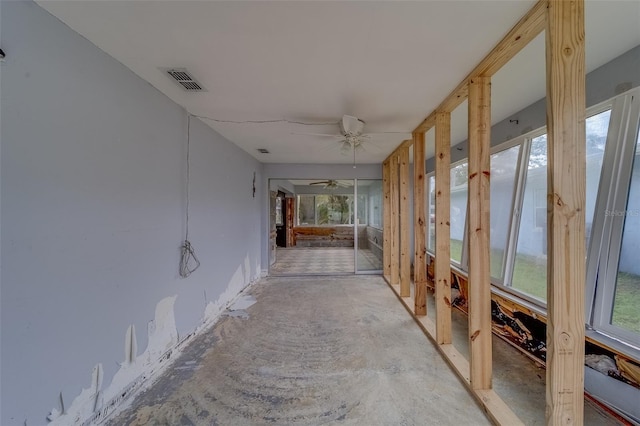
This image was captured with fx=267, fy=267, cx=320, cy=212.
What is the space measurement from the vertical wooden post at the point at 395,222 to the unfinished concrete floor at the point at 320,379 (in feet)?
4.74

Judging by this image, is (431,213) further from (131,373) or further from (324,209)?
(324,209)

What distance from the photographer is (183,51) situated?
1.75 meters

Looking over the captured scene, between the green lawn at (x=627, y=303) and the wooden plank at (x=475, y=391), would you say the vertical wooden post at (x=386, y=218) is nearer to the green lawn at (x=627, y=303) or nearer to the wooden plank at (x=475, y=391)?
the wooden plank at (x=475, y=391)

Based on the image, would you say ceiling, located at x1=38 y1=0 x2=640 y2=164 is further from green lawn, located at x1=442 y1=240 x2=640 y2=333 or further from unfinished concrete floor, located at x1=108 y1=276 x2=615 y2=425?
unfinished concrete floor, located at x1=108 y1=276 x2=615 y2=425

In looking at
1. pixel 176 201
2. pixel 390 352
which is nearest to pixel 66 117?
pixel 176 201

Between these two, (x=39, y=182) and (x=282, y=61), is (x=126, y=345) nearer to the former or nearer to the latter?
(x=39, y=182)

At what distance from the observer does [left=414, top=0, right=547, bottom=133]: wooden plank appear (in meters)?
1.41

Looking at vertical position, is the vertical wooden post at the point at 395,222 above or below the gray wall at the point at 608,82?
below

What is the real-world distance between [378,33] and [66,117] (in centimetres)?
188

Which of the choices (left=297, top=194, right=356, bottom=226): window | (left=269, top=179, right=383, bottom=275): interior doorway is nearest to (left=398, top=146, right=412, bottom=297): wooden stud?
(left=269, top=179, right=383, bottom=275): interior doorway

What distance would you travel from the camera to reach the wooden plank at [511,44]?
141cm

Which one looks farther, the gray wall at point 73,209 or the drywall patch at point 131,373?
the drywall patch at point 131,373

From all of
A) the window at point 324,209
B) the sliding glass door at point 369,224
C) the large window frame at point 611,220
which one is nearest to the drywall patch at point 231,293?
the sliding glass door at point 369,224

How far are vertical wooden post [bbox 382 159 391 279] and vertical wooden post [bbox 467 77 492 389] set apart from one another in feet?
10.4
